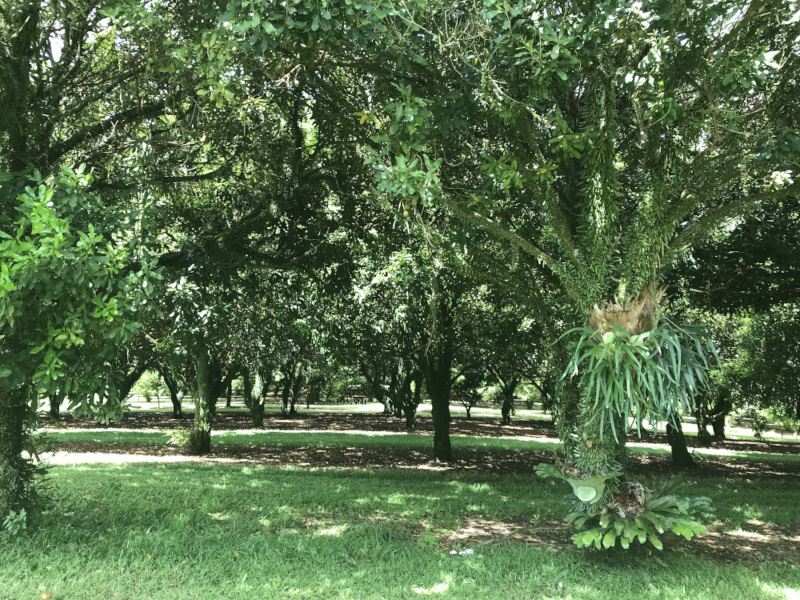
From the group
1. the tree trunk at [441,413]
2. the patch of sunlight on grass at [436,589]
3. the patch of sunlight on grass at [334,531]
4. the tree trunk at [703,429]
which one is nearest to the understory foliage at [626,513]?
the patch of sunlight on grass at [436,589]

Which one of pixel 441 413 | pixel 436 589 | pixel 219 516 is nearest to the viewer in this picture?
pixel 436 589

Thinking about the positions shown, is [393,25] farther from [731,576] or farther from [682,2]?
[731,576]

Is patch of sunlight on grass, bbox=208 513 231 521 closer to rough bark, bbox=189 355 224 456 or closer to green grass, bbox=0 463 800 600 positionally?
green grass, bbox=0 463 800 600

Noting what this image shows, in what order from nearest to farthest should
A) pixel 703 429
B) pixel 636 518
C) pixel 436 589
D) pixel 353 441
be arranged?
pixel 436 589
pixel 636 518
pixel 353 441
pixel 703 429

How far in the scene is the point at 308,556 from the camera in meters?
5.52

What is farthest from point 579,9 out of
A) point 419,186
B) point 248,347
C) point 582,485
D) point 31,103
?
point 248,347

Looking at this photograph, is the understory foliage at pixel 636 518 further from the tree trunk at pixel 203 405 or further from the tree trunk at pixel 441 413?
the tree trunk at pixel 203 405

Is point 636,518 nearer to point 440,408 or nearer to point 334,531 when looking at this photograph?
point 334,531

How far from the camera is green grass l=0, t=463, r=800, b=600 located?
182 inches

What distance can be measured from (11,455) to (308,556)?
335cm

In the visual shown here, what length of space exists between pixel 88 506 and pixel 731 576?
24.2 ft

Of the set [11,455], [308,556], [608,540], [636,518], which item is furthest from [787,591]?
[11,455]

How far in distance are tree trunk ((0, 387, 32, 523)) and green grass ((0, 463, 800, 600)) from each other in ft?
1.41

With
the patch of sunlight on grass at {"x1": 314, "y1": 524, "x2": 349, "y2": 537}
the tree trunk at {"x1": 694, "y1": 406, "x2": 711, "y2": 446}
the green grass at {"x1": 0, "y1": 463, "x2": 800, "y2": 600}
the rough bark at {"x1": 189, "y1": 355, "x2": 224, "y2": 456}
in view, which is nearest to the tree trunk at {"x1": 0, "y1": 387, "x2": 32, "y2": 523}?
the green grass at {"x1": 0, "y1": 463, "x2": 800, "y2": 600}
